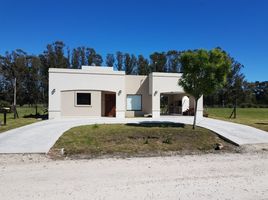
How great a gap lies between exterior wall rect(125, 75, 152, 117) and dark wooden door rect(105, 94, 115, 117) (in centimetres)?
179

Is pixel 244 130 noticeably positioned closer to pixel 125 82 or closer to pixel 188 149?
pixel 188 149

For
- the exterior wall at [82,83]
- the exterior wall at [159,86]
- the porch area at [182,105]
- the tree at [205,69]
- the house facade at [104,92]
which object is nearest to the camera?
the tree at [205,69]

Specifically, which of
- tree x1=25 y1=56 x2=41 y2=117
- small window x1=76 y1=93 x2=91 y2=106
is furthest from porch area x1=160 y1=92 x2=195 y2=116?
tree x1=25 y1=56 x2=41 y2=117

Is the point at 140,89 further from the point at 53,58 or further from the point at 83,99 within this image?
the point at 53,58

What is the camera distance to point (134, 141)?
506 inches

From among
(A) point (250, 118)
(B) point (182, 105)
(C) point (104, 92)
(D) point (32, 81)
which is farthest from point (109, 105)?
(D) point (32, 81)

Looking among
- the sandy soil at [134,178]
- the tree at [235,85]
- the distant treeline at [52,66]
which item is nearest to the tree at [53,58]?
the distant treeline at [52,66]

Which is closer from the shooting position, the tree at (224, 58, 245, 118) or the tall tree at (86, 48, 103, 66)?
the tree at (224, 58, 245, 118)

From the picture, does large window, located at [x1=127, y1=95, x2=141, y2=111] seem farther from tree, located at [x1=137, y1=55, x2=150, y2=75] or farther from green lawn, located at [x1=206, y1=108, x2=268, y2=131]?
tree, located at [x1=137, y1=55, x2=150, y2=75]

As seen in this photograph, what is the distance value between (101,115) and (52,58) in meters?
43.7

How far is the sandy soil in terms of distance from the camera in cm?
605

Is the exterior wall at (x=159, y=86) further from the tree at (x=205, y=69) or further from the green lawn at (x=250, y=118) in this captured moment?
the tree at (x=205, y=69)

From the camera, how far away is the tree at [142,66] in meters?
71.2

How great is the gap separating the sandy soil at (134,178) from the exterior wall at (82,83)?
44.0 ft
